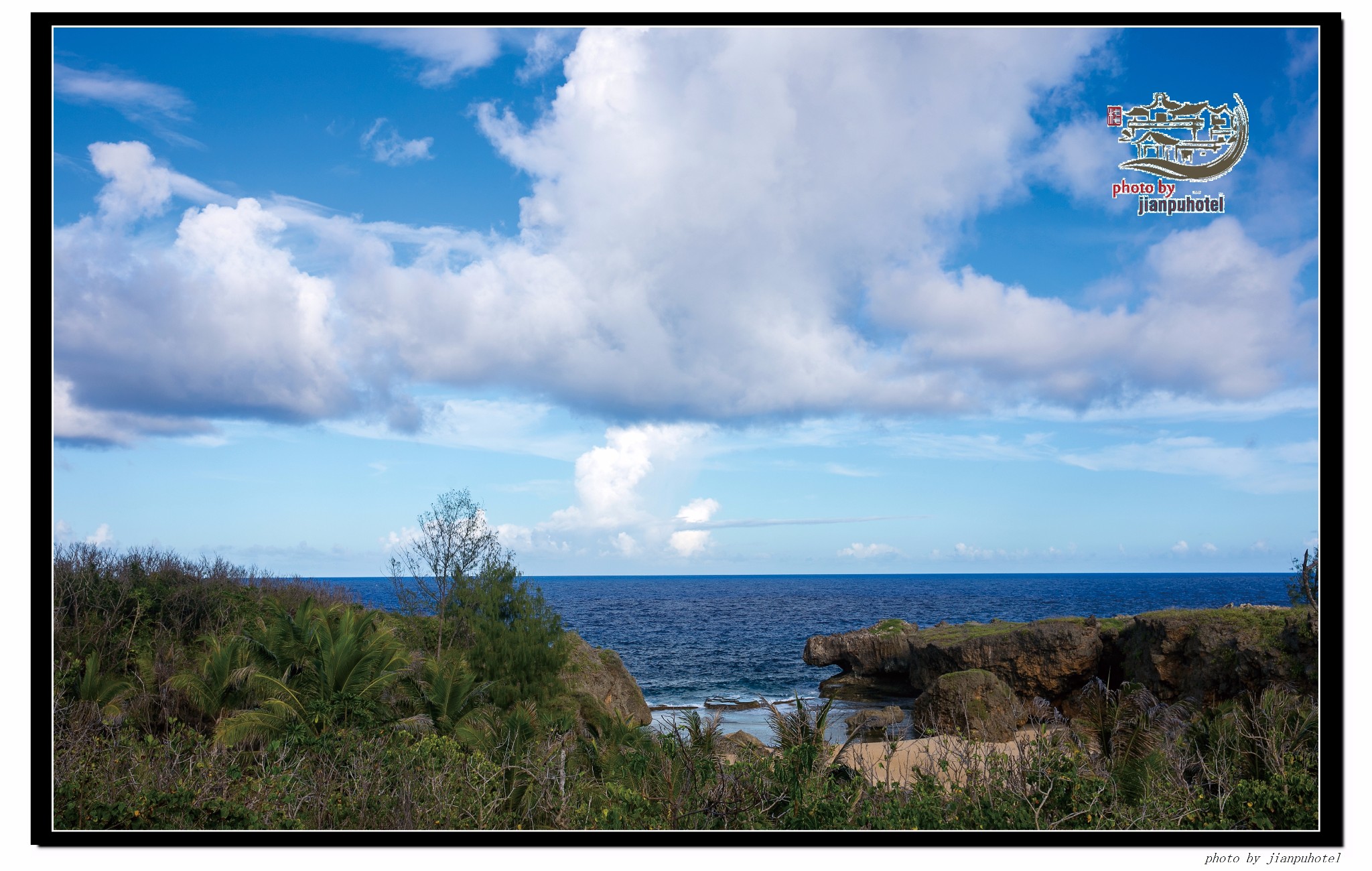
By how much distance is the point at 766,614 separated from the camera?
8156cm

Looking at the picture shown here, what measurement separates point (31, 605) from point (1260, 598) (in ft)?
322

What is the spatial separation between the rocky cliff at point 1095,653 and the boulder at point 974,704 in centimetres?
156

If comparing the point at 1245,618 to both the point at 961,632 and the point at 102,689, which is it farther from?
the point at 102,689

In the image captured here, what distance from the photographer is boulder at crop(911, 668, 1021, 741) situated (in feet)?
68.4

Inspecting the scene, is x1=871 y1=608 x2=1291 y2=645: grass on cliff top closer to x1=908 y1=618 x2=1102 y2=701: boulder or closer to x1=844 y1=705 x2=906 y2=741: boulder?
x1=908 y1=618 x2=1102 y2=701: boulder

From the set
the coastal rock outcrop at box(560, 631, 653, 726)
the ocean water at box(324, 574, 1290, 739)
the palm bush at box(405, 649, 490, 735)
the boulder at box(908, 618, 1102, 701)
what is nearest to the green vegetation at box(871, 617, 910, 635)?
the ocean water at box(324, 574, 1290, 739)

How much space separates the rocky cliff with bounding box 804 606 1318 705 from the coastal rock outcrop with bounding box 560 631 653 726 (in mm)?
6908

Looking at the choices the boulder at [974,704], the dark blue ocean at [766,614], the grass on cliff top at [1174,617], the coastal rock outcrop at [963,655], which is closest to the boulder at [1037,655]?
the coastal rock outcrop at [963,655]

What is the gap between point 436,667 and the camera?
15484 millimetres

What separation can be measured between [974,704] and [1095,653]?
688cm

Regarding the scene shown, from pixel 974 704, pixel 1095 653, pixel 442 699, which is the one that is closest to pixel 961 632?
pixel 1095 653

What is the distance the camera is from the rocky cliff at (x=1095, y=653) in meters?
19.9

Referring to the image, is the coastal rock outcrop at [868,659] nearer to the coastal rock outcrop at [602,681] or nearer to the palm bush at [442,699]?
the coastal rock outcrop at [602,681]

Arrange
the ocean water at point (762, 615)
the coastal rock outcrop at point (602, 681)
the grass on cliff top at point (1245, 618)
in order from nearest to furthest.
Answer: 1. the grass on cliff top at point (1245, 618)
2. the coastal rock outcrop at point (602, 681)
3. the ocean water at point (762, 615)
